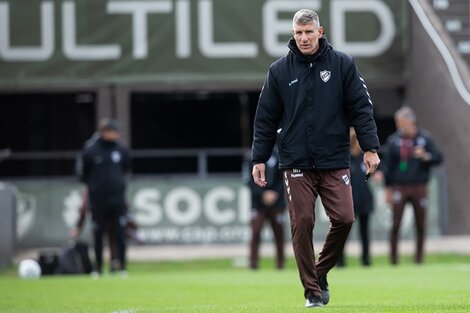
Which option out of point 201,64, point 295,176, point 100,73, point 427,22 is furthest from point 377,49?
Result: point 295,176

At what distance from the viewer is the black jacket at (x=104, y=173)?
20.3 m

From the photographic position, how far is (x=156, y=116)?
3067cm

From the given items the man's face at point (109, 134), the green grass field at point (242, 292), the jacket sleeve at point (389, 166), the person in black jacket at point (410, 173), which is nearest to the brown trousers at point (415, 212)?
the person in black jacket at point (410, 173)

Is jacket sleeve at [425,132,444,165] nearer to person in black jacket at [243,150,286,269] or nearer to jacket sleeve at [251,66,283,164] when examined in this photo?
person in black jacket at [243,150,286,269]

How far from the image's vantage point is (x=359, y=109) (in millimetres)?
10836

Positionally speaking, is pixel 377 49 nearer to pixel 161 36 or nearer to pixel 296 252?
pixel 161 36

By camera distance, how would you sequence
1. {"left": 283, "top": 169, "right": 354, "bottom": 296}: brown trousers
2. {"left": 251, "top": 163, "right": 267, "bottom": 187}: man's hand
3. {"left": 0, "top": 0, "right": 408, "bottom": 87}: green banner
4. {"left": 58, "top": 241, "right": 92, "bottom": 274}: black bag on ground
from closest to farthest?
{"left": 283, "top": 169, "right": 354, "bottom": 296}: brown trousers → {"left": 251, "top": 163, "right": 267, "bottom": 187}: man's hand → {"left": 58, "top": 241, "right": 92, "bottom": 274}: black bag on ground → {"left": 0, "top": 0, "right": 408, "bottom": 87}: green banner

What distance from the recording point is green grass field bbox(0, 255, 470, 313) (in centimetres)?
1170

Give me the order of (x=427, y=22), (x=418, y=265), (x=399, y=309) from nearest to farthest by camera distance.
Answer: (x=399, y=309) < (x=418, y=265) < (x=427, y=22)

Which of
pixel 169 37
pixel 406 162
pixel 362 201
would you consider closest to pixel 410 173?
pixel 406 162

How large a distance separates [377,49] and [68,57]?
608 centimetres

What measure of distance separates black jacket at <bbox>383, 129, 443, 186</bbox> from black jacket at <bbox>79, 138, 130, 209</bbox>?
4.07 meters

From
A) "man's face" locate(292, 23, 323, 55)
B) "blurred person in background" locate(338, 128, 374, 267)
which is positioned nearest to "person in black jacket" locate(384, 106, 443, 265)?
"blurred person in background" locate(338, 128, 374, 267)

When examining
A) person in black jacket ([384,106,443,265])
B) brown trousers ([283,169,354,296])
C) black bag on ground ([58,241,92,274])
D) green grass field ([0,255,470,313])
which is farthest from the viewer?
black bag on ground ([58,241,92,274])
